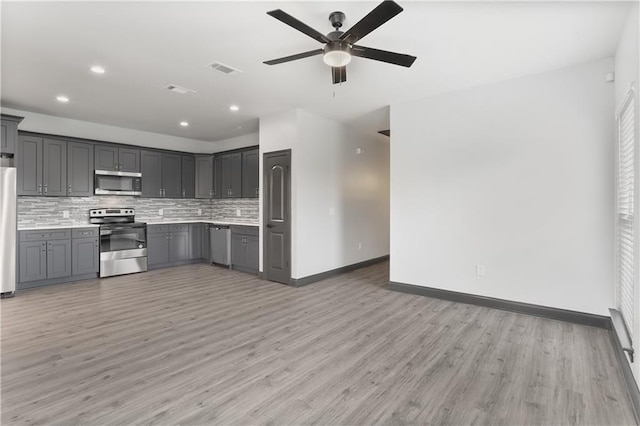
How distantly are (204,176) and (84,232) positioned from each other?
259 cm

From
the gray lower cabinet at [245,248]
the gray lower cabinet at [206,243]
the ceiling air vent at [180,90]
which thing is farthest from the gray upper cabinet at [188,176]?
the ceiling air vent at [180,90]

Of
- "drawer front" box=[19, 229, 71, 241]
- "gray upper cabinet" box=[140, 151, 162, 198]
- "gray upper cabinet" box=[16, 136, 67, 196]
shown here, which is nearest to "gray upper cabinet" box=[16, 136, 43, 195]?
"gray upper cabinet" box=[16, 136, 67, 196]

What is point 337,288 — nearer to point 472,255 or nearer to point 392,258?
point 392,258

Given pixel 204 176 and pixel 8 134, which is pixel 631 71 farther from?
pixel 8 134

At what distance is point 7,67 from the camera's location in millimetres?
3566

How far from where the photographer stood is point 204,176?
733 cm

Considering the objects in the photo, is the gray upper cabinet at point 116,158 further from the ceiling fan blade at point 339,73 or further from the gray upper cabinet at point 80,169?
the ceiling fan blade at point 339,73

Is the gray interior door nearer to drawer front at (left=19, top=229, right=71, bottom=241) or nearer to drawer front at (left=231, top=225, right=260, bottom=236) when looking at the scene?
drawer front at (left=231, top=225, right=260, bottom=236)

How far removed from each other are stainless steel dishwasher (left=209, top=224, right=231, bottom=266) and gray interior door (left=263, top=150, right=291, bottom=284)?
1272 mm

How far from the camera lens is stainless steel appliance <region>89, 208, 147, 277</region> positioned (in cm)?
576

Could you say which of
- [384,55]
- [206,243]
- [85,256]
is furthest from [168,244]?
[384,55]

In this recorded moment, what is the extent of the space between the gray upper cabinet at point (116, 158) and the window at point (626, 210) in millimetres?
7309

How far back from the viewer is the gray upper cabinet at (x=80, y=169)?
219 inches

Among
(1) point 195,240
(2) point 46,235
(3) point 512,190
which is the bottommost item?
(1) point 195,240
